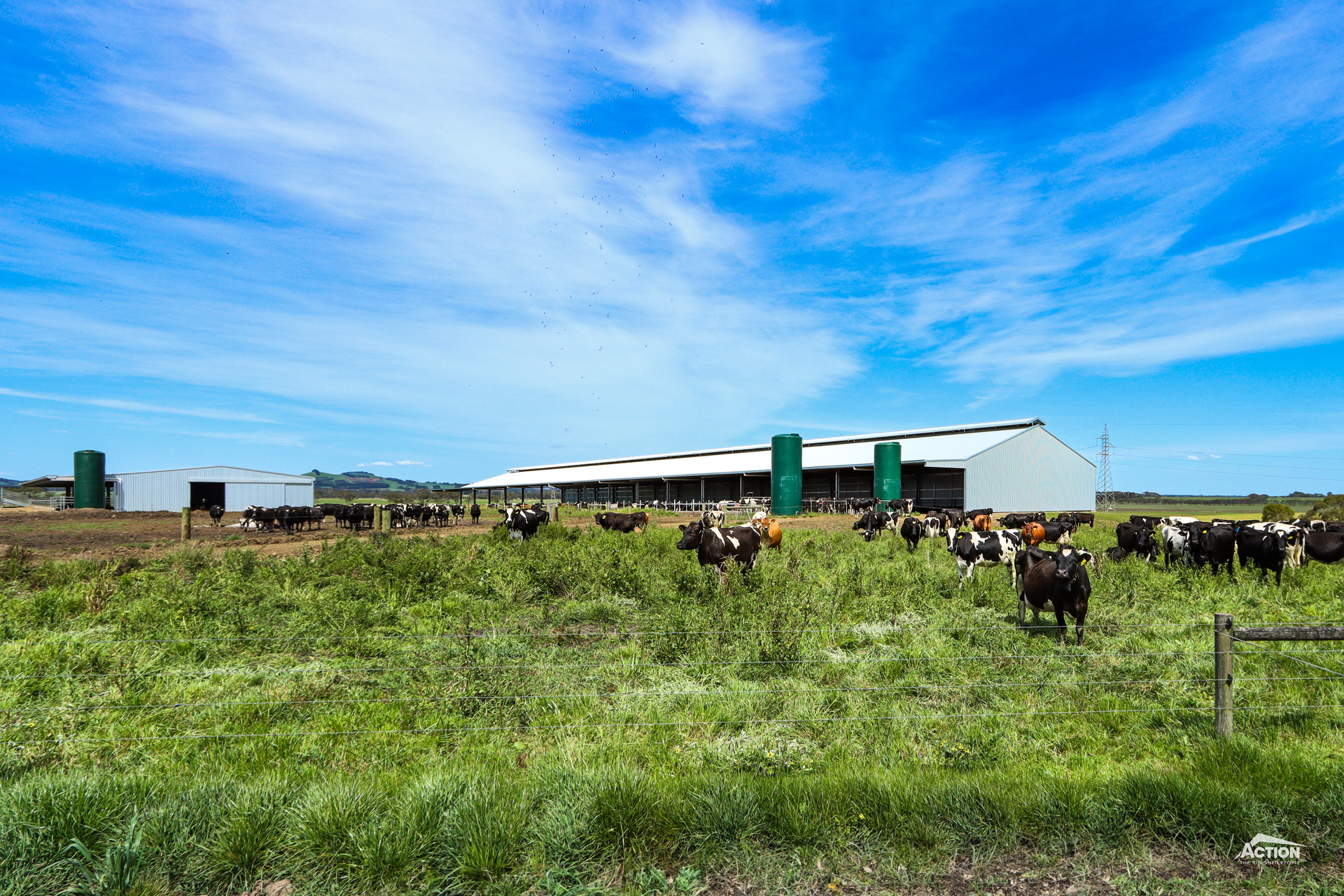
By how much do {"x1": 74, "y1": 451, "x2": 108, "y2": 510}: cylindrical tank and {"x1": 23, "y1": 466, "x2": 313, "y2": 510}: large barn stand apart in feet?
6.24

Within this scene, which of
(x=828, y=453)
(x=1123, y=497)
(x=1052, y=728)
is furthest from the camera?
(x=1123, y=497)

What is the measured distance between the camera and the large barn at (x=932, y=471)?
48375 mm

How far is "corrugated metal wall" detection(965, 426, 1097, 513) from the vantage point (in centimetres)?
4725

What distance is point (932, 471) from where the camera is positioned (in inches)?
2084

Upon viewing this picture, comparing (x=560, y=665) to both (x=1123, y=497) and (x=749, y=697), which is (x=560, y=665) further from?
(x=1123, y=497)

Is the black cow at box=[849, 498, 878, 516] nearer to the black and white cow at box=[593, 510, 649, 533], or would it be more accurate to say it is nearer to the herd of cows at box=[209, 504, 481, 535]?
the black and white cow at box=[593, 510, 649, 533]

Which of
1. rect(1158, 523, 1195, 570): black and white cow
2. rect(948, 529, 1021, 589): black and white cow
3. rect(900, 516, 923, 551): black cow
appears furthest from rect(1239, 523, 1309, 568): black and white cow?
rect(900, 516, 923, 551): black cow

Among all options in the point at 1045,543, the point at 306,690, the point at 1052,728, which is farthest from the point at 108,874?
the point at 1045,543

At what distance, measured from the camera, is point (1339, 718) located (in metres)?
6.59

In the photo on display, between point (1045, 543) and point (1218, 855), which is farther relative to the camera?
point (1045, 543)

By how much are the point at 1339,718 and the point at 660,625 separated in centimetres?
803

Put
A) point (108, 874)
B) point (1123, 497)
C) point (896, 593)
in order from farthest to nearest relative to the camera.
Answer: point (1123, 497), point (896, 593), point (108, 874)

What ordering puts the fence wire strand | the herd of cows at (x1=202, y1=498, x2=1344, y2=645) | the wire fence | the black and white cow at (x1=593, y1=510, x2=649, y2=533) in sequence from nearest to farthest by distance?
1. the fence wire strand
2. the wire fence
3. the herd of cows at (x1=202, y1=498, x2=1344, y2=645)
4. the black and white cow at (x1=593, y1=510, x2=649, y2=533)

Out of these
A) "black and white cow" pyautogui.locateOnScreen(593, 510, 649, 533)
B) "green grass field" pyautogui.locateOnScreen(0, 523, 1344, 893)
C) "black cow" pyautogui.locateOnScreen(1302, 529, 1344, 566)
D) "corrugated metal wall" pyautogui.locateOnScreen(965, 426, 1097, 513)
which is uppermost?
"corrugated metal wall" pyautogui.locateOnScreen(965, 426, 1097, 513)
